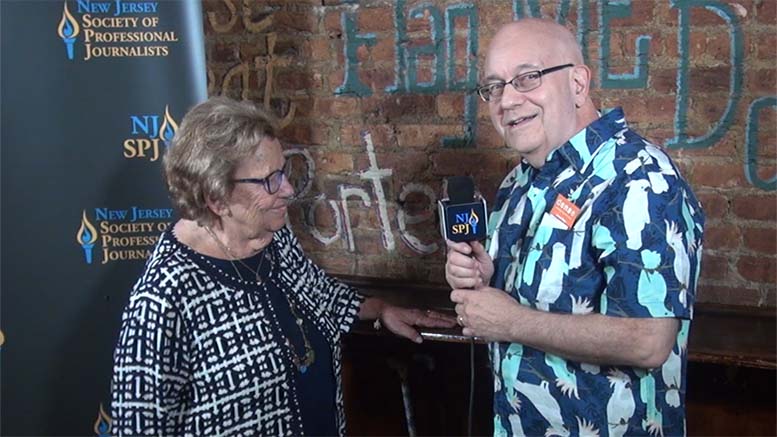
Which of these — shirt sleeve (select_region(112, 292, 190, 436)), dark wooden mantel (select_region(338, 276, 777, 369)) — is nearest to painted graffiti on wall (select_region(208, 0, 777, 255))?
dark wooden mantel (select_region(338, 276, 777, 369))

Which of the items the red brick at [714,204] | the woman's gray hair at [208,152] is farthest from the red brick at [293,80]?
the red brick at [714,204]

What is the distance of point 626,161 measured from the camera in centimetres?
Answer: 139

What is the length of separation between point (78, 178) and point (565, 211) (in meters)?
1.46

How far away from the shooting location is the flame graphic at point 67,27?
2068mm

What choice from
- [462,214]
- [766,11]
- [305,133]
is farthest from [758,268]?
[305,133]

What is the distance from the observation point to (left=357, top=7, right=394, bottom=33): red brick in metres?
2.29

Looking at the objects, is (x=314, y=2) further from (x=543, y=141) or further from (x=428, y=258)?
(x=543, y=141)

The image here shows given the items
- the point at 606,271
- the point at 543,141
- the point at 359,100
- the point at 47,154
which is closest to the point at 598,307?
the point at 606,271

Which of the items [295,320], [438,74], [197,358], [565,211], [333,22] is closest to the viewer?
[565,211]

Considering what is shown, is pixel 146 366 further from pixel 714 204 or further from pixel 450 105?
pixel 714 204

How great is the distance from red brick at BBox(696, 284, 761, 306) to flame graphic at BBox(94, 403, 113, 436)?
1830mm

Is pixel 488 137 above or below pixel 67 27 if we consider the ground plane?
below

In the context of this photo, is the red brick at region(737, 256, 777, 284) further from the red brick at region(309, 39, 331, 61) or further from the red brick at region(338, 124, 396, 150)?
the red brick at region(309, 39, 331, 61)

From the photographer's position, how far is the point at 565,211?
1.43 meters
